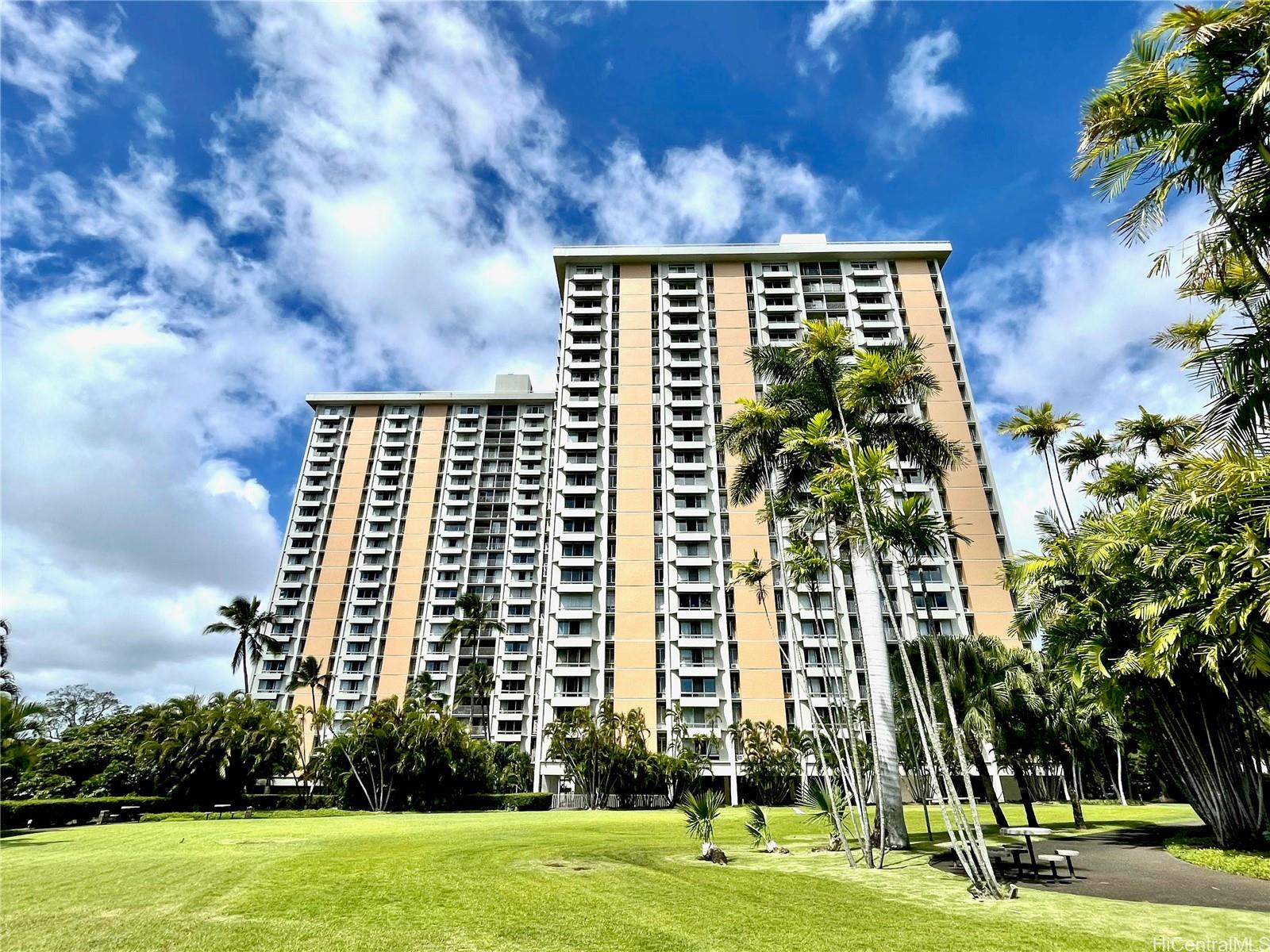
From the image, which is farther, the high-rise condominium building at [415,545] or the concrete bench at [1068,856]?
the high-rise condominium building at [415,545]

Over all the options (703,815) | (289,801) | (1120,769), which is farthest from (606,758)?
(1120,769)

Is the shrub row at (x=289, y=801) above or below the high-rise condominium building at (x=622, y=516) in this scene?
below

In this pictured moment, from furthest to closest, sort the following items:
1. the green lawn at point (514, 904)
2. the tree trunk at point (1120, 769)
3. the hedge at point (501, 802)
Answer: the hedge at point (501, 802), the tree trunk at point (1120, 769), the green lawn at point (514, 904)

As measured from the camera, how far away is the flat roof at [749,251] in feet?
243

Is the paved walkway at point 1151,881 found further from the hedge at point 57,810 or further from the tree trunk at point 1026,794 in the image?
the hedge at point 57,810

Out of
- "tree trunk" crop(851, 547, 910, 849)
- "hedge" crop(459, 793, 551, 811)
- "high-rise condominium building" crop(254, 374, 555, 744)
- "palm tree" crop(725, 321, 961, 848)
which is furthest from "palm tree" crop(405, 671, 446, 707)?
"tree trunk" crop(851, 547, 910, 849)

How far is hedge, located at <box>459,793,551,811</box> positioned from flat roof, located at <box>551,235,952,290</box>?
56.4 m

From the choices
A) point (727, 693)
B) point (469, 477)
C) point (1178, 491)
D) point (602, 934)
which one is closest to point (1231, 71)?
point (1178, 491)

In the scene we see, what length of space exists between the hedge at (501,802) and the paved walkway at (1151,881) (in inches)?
1470

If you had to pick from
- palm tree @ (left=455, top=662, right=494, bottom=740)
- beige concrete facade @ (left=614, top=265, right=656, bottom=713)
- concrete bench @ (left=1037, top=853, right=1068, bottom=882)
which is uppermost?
beige concrete facade @ (left=614, top=265, right=656, bottom=713)

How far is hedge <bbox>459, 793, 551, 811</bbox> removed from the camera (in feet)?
157

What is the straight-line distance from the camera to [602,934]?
10.2 meters

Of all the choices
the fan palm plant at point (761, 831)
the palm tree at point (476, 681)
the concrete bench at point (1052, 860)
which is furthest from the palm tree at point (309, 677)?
the concrete bench at point (1052, 860)

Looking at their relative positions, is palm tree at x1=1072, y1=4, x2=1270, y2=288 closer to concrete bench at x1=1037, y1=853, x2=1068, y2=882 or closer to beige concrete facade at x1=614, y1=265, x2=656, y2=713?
concrete bench at x1=1037, y1=853, x2=1068, y2=882
